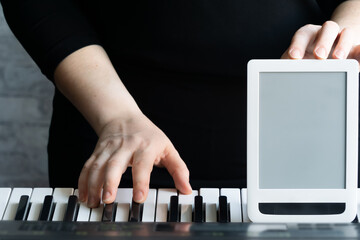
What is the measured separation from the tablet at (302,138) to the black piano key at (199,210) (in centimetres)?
7

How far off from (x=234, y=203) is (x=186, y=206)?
7 centimetres

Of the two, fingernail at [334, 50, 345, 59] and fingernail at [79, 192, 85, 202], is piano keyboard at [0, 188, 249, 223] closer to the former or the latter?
fingernail at [79, 192, 85, 202]

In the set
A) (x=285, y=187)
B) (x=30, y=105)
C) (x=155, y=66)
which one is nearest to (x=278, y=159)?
(x=285, y=187)

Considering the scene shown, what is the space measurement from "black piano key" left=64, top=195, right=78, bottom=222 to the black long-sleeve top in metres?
0.26

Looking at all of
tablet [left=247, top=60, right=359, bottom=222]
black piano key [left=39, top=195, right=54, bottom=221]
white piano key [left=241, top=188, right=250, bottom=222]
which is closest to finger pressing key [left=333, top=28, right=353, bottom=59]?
tablet [left=247, top=60, right=359, bottom=222]

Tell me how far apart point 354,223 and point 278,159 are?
0.12m

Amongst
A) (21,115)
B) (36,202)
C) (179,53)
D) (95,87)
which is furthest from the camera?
(21,115)

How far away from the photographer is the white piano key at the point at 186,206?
0.71 metres

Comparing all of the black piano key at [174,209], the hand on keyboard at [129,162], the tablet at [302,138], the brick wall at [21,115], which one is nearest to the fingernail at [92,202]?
the hand on keyboard at [129,162]

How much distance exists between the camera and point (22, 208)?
73 centimetres

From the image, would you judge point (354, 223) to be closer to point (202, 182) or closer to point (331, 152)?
point (331, 152)

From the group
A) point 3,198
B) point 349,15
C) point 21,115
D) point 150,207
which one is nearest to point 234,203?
point 150,207

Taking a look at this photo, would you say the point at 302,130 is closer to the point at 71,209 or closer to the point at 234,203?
the point at 234,203

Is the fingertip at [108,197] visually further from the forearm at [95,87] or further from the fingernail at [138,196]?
the forearm at [95,87]
